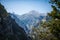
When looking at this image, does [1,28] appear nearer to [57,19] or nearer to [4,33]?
[4,33]

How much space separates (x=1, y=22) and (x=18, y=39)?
66.5 feet

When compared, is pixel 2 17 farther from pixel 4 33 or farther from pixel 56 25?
pixel 56 25

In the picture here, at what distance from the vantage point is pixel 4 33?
322 ft

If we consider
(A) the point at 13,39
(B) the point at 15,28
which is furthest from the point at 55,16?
(B) the point at 15,28

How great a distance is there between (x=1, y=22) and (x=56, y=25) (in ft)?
277

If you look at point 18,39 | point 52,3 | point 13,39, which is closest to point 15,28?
point 18,39

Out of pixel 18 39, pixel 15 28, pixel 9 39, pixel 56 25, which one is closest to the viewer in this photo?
pixel 56 25

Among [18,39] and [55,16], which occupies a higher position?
[55,16]

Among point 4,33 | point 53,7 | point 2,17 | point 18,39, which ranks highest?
point 53,7

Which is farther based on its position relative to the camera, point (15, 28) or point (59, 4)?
point (15, 28)

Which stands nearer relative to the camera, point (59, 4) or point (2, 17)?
point (59, 4)

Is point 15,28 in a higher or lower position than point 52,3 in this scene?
lower

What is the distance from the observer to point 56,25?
65.2 ft

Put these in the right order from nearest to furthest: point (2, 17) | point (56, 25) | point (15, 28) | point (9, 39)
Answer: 1. point (56, 25)
2. point (9, 39)
3. point (2, 17)
4. point (15, 28)
